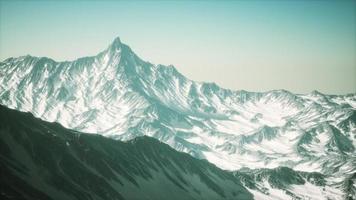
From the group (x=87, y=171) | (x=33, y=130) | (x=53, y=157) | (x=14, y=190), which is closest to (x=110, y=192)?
(x=87, y=171)

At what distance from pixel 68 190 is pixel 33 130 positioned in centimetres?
3505

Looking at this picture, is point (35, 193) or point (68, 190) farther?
point (68, 190)

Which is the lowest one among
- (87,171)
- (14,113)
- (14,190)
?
(14,190)

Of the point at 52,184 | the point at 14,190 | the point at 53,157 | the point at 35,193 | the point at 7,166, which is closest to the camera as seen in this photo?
the point at 14,190

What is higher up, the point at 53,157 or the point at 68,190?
the point at 53,157

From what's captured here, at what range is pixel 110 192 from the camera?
19412cm

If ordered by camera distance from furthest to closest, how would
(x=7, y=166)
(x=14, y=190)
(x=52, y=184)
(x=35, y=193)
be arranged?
1. (x=52, y=184)
2. (x=7, y=166)
3. (x=35, y=193)
4. (x=14, y=190)

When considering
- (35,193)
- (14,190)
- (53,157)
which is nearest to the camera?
(14,190)

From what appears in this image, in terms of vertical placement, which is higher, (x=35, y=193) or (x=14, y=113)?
(x=14, y=113)

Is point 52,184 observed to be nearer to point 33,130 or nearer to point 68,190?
point 68,190

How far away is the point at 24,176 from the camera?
163 meters

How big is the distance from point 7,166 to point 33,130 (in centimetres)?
3559

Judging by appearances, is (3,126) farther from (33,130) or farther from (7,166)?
(7,166)

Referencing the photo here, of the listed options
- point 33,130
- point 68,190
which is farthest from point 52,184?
point 33,130
